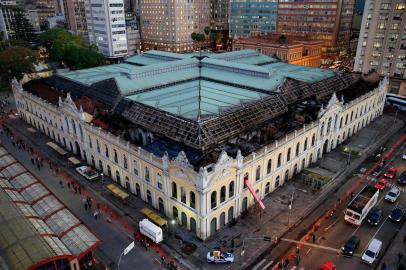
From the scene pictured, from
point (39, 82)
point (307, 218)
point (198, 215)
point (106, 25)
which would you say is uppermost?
point (106, 25)

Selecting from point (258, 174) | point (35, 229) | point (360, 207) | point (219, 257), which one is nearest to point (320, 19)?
point (258, 174)

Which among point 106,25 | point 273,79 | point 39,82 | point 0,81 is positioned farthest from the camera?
point 106,25

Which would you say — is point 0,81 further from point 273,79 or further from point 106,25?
point 273,79

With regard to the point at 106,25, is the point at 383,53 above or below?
below

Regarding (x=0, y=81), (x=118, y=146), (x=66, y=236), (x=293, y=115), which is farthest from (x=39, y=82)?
(x=293, y=115)

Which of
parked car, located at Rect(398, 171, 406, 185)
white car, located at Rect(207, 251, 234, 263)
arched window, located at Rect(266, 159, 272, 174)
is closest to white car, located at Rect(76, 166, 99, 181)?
white car, located at Rect(207, 251, 234, 263)

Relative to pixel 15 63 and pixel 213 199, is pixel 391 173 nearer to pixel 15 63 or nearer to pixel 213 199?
pixel 213 199

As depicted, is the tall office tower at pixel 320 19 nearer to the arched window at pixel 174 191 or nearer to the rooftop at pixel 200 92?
the rooftop at pixel 200 92
